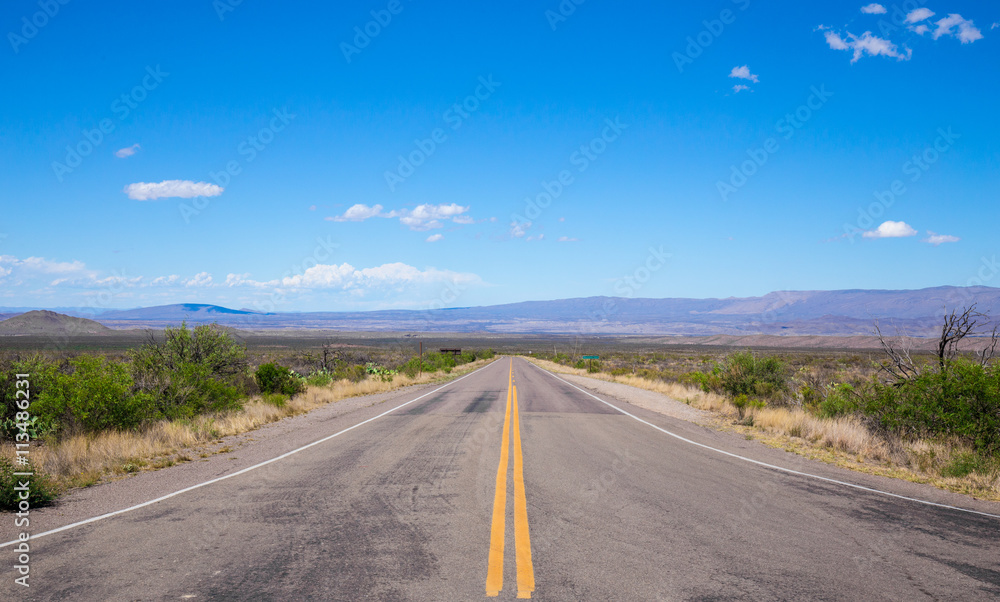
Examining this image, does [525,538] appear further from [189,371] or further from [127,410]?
[189,371]

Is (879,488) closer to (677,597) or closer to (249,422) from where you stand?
(677,597)

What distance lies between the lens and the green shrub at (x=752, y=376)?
846 inches

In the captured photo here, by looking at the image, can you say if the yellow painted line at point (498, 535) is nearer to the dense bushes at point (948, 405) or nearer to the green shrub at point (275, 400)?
the dense bushes at point (948, 405)

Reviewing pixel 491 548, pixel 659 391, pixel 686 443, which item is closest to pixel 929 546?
pixel 491 548

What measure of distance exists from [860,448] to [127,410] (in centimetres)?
1479

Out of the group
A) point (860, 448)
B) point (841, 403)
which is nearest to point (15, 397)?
point (860, 448)

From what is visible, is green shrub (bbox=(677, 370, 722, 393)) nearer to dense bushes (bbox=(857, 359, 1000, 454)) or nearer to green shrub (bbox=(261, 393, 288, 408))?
dense bushes (bbox=(857, 359, 1000, 454))

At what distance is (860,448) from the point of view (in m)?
11.0

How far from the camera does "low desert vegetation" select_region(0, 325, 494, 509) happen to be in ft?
27.8

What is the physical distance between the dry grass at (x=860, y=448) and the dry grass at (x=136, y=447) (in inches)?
461

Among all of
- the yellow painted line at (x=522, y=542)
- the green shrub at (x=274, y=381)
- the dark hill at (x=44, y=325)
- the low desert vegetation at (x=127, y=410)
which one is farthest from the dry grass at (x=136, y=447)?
the dark hill at (x=44, y=325)

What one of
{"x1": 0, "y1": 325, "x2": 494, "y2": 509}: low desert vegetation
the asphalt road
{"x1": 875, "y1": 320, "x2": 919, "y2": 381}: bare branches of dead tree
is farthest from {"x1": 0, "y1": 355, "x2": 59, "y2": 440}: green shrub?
{"x1": 875, "y1": 320, "x2": 919, "y2": 381}: bare branches of dead tree

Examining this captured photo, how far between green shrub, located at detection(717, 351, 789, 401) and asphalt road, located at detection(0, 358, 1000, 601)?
12.9 meters

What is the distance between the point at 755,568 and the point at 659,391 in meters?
24.7
